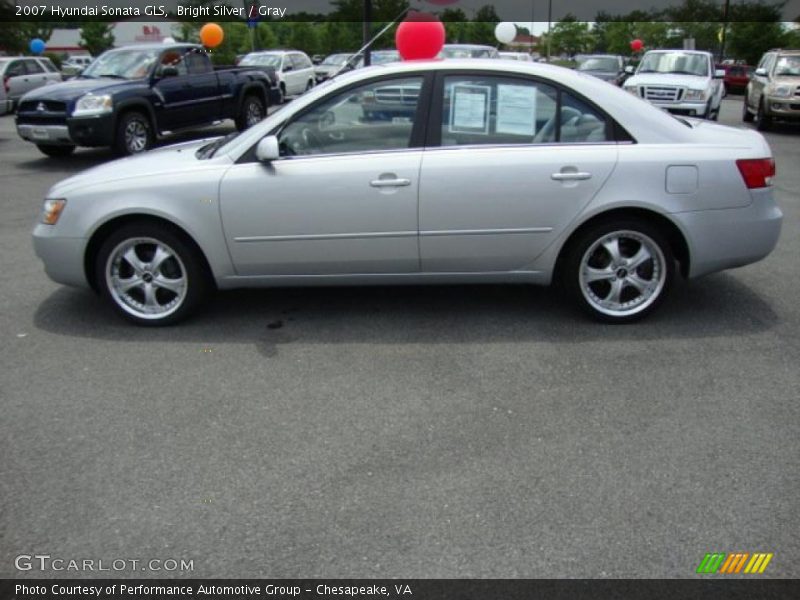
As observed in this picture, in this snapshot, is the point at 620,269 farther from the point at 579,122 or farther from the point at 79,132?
the point at 79,132

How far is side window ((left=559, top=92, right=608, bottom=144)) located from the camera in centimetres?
490

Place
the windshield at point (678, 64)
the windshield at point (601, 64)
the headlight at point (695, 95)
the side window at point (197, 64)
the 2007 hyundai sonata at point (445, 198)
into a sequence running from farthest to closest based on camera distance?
the windshield at point (601, 64), the windshield at point (678, 64), the headlight at point (695, 95), the side window at point (197, 64), the 2007 hyundai sonata at point (445, 198)

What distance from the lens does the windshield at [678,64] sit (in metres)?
17.4

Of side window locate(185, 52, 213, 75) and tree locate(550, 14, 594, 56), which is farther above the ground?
tree locate(550, 14, 594, 56)

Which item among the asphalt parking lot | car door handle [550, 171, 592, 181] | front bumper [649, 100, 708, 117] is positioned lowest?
the asphalt parking lot

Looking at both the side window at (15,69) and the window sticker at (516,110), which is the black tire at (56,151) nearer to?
the side window at (15,69)

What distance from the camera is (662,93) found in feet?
53.8

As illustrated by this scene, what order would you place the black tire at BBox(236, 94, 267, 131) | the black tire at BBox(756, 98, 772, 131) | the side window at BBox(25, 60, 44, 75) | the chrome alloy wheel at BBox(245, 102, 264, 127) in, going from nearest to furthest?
the black tire at BBox(236, 94, 267, 131) → the chrome alloy wheel at BBox(245, 102, 264, 127) → the black tire at BBox(756, 98, 772, 131) → the side window at BBox(25, 60, 44, 75)

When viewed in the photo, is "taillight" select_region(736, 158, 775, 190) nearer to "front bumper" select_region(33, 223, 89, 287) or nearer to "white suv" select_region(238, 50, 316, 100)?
"front bumper" select_region(33, 223, 89, 287)

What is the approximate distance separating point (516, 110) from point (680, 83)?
12.9 m

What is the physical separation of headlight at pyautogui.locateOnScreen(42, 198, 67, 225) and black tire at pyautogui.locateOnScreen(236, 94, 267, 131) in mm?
10450

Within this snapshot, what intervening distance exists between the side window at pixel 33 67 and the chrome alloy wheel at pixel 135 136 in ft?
40.0

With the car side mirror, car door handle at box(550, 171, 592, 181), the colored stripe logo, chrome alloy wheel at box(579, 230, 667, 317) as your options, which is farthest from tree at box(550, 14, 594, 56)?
the colored stripe logo

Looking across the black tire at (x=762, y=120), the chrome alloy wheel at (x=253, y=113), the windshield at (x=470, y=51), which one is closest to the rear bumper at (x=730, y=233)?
the chrome alloy wheel at (x=253, y=113)
